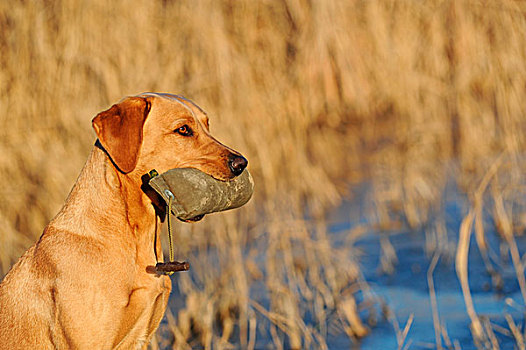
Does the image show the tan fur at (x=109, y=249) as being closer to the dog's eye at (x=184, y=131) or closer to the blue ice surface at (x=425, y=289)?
the dog's eye at (x=184, y=131)

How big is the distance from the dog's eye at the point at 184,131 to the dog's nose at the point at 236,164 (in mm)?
244

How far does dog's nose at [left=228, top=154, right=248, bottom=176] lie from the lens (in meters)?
3.52

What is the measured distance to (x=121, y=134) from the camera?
338 centimetres

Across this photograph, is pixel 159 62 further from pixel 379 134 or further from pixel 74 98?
pixel 379 134

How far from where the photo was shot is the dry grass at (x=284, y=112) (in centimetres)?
612

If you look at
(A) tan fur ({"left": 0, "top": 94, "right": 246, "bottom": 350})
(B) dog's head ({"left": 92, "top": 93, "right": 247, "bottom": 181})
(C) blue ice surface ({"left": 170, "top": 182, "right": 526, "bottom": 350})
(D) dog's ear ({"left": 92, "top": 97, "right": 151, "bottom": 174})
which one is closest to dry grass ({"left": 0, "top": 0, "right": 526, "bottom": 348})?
(C) blue ice surface ({"left": 170, "top": 182, "right": 526, "bottom": 350})

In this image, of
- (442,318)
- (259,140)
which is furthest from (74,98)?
(442,318)

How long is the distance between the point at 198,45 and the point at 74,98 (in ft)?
4.16

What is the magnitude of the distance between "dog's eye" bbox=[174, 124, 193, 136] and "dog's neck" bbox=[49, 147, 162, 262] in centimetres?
29

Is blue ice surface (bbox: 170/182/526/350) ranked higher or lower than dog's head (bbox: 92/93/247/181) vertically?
lower

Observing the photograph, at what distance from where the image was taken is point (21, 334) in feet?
10.8

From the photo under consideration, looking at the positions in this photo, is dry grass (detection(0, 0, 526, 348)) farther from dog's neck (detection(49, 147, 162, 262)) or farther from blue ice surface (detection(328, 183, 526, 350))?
dog's neck (detection(49, 147, 162, 262))

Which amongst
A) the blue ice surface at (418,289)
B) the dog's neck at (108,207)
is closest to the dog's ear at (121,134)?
the dog's neck at (108,207)

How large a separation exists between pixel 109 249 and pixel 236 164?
2.23ft
